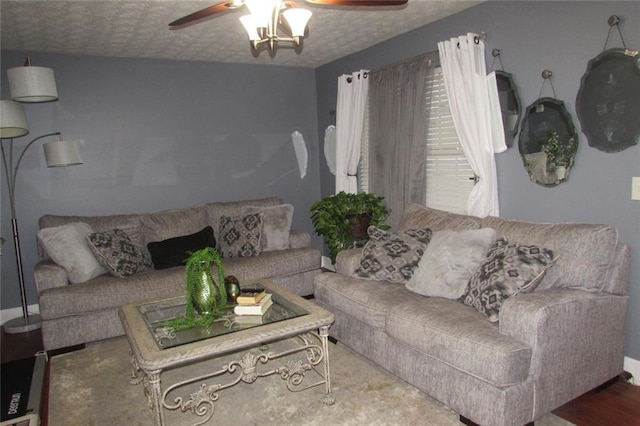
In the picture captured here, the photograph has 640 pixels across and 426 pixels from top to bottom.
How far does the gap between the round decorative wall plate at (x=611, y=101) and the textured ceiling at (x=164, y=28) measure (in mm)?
1117

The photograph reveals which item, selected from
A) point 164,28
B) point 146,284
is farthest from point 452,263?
point 164,28

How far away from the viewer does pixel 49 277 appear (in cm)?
343

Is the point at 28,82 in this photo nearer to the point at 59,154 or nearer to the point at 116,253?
the point at 59,154

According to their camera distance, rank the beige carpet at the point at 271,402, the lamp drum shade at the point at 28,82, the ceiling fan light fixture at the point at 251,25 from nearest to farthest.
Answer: the ceiling fan light fixture at the point at 251,25 < the beige carpet at the point at 271,402 < the lamp drum shade at the point at 28,82

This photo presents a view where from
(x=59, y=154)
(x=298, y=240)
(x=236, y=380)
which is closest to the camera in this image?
(x=236, y=380)

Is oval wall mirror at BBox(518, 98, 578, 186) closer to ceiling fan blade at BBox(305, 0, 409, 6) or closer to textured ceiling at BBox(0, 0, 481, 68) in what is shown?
textured ceiling at BBox(0, 0, 481, 68)

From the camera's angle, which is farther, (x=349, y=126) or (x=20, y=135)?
(x=349, y=126)

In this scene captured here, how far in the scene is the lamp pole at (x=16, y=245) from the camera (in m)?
3.91

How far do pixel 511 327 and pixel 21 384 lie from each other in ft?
10.1

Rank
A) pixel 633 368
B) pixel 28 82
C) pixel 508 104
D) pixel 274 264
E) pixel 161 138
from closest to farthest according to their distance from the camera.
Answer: pixel 633 368, pixel 508 104, pixel 28 82, pixel 274 264, pixel 161 138

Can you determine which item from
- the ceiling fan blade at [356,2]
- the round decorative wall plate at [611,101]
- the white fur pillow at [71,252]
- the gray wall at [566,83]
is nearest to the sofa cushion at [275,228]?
the white fur pillow at [71,252]

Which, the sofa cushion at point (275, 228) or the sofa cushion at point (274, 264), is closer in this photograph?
the sofa cushion at point (274, 264)

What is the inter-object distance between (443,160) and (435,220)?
0.80 meters

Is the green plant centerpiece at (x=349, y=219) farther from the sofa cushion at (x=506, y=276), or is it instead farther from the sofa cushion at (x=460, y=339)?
the sofa cushion at (x=506, y=276)
